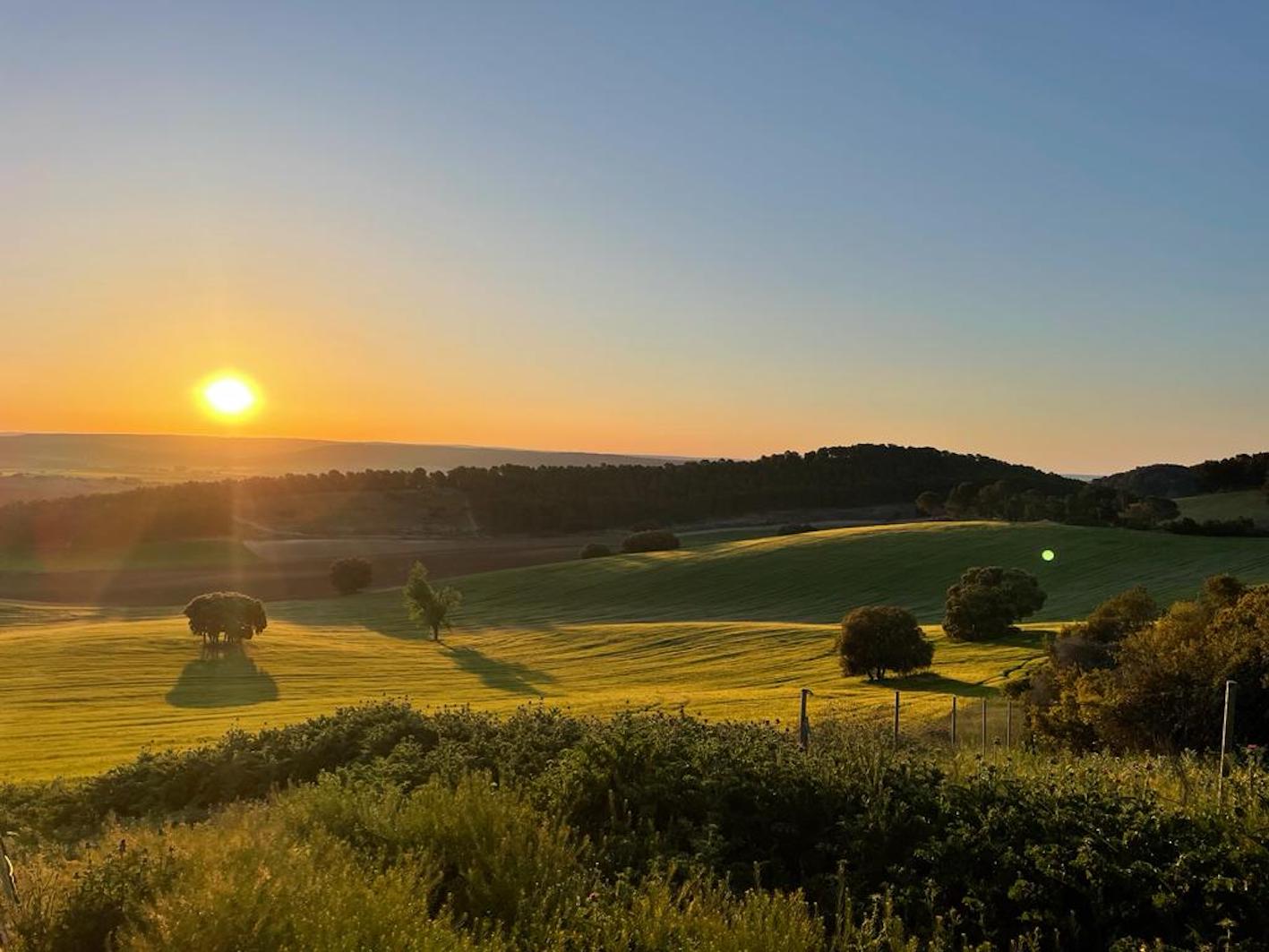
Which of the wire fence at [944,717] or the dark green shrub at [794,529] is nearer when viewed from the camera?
the wire fence at [944,717]

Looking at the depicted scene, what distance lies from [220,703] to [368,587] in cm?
→ 4503

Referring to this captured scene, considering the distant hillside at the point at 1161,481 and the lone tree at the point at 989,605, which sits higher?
the distant hillside at the point at 1161,481

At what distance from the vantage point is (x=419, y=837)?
7984 mm

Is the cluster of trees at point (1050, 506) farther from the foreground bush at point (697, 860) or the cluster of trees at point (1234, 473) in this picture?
the foreground bush at point (697, 860)

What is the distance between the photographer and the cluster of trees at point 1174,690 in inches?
675

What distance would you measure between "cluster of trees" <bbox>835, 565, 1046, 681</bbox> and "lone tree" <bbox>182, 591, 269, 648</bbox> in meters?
32.4

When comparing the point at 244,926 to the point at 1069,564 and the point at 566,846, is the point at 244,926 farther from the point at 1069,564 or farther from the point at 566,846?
the point at 1069,564

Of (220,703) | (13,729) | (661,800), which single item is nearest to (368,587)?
(220,703)

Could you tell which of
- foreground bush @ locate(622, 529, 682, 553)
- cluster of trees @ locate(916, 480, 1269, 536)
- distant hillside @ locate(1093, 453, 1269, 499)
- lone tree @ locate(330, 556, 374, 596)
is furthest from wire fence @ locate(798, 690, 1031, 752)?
distant hillside @ locate(1093, 453, 1269, 499)

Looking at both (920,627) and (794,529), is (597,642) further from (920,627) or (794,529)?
(794,529)

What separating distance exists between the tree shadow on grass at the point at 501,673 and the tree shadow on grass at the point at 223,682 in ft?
29.9

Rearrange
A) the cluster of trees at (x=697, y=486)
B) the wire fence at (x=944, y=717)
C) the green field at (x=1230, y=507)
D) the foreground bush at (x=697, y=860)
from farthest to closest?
the cluster of trees at (x=697, y=486), the green field at (x=1230, y=507), the wire fence at (x=944, y=717), the foreground bush at (x=697, y=860)

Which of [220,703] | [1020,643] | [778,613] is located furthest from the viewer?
[778,613]

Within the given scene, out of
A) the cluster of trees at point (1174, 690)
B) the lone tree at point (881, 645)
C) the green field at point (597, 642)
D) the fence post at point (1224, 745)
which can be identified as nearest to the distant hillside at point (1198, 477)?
the green field at point (597, 642)
